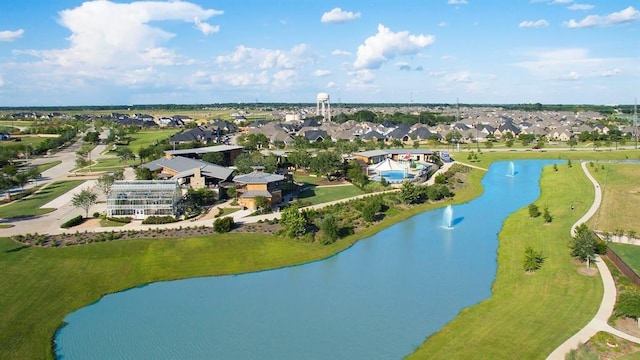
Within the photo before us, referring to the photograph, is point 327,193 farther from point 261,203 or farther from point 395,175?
point 395,175

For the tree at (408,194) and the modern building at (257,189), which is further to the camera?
the tree at (408,194)

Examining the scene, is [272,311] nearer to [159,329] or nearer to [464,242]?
[159,329]

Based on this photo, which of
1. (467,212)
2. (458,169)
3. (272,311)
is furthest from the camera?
(458,169)

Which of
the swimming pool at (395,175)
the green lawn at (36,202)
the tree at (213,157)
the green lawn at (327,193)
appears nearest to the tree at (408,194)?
the green lawn at (327,193)

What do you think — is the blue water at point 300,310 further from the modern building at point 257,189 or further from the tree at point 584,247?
the modern building at point 257,189

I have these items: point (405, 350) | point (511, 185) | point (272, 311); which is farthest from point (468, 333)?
point (511, 185)

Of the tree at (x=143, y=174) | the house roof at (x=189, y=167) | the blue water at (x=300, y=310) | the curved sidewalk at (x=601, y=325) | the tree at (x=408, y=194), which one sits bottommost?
the blue water at (x=300, y=310)
